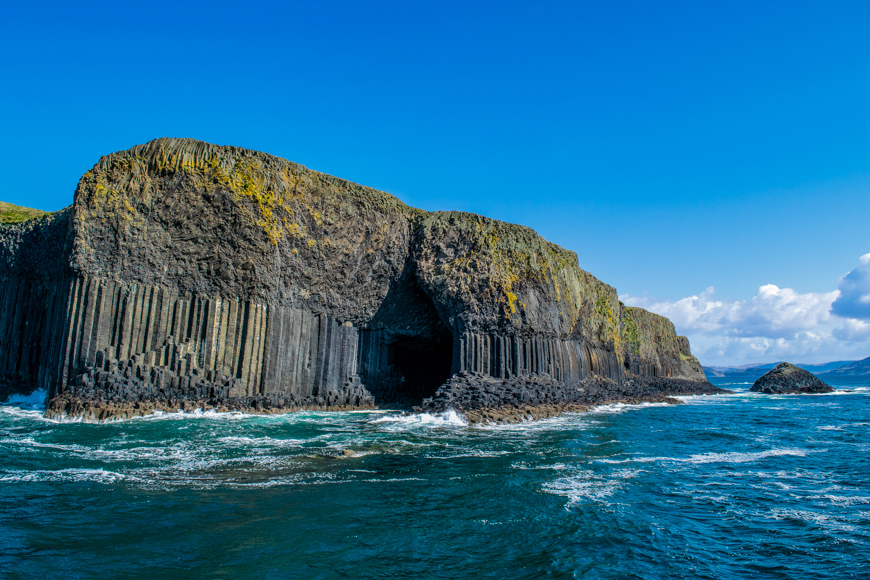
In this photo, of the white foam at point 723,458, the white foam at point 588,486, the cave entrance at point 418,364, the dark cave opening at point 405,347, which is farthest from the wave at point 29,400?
the white foam at point 723,458

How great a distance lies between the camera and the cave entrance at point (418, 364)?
112 ft

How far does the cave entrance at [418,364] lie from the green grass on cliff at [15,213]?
22.6 m

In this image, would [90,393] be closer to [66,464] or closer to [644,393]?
[66,464]

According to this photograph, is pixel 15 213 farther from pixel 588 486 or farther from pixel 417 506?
pixel 588 486

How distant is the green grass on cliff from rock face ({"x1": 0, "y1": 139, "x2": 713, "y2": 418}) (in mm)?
3055

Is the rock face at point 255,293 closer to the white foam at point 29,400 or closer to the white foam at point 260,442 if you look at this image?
the white foam at point 29,400

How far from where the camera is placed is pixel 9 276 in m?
28.1

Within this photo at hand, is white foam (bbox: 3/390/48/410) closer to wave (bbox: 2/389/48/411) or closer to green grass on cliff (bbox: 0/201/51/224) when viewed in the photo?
wave (bbox: 2/389/48/411)

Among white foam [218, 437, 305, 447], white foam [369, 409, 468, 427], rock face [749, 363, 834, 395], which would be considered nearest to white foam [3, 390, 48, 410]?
white foam [218, 437, 305, 447]

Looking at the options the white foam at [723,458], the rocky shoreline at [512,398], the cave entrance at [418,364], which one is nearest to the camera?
the white foam at [723,458]

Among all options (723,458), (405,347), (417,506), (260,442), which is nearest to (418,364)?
(405,347)

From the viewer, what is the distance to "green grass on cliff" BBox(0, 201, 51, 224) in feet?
104

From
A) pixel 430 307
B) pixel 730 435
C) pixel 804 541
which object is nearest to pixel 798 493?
pixel 804 541

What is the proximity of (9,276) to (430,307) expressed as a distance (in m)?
22.7
